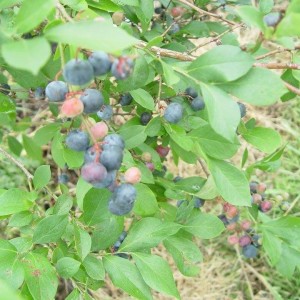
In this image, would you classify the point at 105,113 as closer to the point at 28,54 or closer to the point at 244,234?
the point at 28,54

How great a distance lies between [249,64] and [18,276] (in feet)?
1.92

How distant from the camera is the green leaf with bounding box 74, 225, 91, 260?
1026 mm

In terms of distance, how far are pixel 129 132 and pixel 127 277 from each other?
0.31 metres

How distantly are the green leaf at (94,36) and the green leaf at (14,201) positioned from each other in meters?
0.56

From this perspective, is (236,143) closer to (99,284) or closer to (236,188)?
(236,188)

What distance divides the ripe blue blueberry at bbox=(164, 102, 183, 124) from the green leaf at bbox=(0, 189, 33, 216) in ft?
1.13

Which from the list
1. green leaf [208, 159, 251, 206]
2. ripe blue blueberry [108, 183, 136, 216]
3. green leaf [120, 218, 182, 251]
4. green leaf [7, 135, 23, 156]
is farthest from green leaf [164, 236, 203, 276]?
green leaf [7, 135, 23, 156]

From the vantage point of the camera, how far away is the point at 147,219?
3.75 ft

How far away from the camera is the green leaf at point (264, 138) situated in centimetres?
119

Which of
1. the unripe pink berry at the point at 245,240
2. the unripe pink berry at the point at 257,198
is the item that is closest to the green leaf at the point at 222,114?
the unripe pink berry at the point at 257,198

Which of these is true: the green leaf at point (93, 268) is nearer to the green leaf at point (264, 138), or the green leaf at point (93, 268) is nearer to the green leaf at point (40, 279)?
the green leaf at point (40, 279)

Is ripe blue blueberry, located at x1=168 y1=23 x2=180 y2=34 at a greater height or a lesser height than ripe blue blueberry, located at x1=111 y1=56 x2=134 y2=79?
lesser

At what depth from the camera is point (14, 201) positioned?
3.64 feet

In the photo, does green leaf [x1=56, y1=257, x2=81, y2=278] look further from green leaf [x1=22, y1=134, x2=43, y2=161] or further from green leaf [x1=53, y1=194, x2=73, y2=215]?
green leaf [x1=22, y1=134, x2=43, y2=161]
